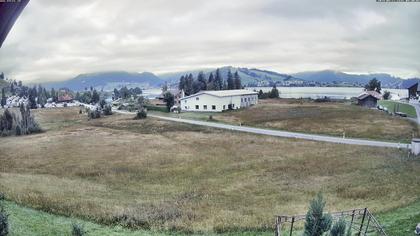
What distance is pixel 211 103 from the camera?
101 meters

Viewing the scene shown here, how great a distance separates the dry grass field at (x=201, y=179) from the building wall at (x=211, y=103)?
43.5 metres

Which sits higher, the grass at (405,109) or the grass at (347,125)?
the grass at (405,109)

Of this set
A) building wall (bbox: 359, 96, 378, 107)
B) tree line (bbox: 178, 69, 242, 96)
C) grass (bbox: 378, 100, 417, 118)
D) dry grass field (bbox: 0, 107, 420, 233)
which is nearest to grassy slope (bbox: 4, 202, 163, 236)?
dry grass field (bbox: 0, 107, 420, 233)

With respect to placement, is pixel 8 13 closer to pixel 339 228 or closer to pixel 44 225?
pixel 339 228

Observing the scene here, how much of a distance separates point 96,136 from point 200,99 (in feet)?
143

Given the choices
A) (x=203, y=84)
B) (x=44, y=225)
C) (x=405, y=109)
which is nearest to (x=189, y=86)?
(x=203, y=84)

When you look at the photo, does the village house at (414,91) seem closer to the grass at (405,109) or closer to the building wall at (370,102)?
the grass at (405,109)

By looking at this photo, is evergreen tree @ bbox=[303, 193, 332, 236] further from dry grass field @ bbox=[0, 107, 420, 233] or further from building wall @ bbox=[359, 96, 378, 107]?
building wall @ bbox=[359, 96, 378, 107]

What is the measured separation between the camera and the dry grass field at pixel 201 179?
21578 millimetres

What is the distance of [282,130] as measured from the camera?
207 feet

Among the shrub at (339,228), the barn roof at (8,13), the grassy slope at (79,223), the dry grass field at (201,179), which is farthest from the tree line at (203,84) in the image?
the barn roof at (8,13)

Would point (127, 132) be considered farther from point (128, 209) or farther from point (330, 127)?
point (128, 209)

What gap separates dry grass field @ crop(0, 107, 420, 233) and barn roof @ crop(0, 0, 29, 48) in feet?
57.6

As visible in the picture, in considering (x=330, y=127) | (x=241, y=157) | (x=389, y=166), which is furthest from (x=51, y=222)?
(x=330, y=127)
